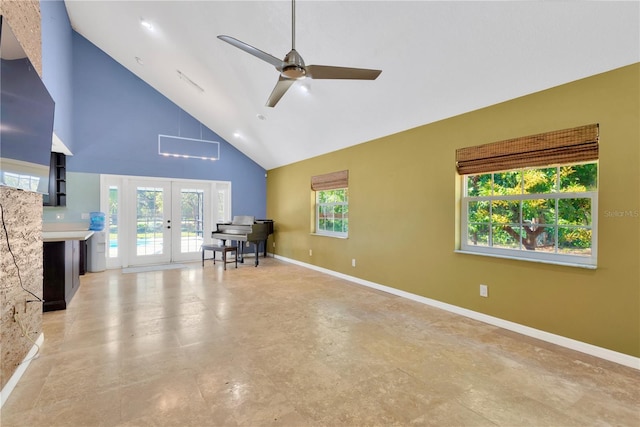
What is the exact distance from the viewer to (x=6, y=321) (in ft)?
6.56

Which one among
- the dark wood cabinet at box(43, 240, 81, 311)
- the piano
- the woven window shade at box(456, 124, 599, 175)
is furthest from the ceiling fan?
the piano

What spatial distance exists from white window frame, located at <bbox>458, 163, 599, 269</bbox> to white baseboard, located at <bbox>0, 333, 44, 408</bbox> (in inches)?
163

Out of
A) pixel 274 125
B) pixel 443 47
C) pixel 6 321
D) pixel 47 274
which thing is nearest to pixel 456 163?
pixel 443 47

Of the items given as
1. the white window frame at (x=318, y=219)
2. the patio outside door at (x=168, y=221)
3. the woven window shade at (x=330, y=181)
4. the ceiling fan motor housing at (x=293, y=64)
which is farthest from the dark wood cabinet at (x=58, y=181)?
the ceiling fan motor housing at (x=293, y=64)

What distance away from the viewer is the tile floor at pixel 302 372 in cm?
180

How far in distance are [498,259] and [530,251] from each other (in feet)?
1.00

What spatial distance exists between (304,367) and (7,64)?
2.72m

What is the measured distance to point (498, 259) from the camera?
3240mm

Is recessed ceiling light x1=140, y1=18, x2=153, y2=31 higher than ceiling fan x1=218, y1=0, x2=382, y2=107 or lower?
higher

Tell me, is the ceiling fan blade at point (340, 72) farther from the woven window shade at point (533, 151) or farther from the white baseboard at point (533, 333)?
the white baseboard at point (533, 333)

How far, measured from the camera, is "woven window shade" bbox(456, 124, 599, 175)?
262 centimetres

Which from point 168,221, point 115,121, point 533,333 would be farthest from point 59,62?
point 533,333

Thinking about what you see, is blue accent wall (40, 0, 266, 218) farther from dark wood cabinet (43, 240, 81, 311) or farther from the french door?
dark wood cabinet (43, 240, 81, 311)

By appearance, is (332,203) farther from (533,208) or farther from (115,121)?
(115,121)
